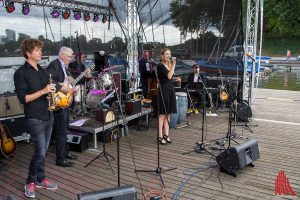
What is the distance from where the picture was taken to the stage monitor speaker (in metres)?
2.67

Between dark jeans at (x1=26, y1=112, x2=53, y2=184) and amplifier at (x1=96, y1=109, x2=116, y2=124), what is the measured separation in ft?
5.84

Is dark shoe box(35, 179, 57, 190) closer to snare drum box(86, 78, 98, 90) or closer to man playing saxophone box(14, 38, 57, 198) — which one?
man playing saxophone box(14, 38, 57, 198)

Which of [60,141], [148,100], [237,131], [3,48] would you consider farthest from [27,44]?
[3,48]

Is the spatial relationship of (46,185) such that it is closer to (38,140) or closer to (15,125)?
(38,140)

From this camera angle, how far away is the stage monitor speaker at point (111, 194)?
8.76ft

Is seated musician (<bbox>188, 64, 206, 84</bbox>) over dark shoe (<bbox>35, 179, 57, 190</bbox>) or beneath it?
over

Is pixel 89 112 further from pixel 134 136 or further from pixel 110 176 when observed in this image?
pixel 110 176

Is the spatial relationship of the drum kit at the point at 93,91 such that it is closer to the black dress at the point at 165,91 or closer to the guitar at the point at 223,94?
the black dress at the point at 165,91

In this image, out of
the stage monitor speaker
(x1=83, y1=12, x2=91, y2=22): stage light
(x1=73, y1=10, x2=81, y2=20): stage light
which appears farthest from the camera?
(x1=83, y1=12, x2=91, y2=22): stage light

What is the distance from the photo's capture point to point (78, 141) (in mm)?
5105

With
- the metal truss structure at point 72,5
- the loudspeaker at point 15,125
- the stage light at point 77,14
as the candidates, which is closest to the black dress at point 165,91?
the loudspeaker at point 15,125

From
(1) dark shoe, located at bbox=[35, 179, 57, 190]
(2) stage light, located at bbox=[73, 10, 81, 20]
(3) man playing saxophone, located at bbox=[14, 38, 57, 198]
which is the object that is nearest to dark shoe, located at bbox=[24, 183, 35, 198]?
(3) man playing saxophone, located at bbox=[14, 38, 57, 198]

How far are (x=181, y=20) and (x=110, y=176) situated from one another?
570 centimetres

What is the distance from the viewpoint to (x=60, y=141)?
4.28 metres
